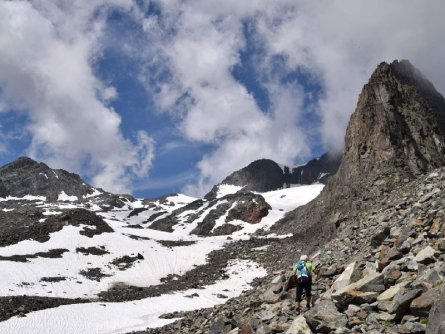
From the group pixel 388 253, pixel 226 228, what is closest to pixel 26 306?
pixel 388 253

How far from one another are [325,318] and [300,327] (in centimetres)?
107

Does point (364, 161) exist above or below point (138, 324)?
above

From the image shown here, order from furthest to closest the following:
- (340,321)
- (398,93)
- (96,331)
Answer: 1. (398,93)
2. (96,331)
3. (340,321)

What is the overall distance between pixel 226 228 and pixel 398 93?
61707mm

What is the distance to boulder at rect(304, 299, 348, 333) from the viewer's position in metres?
13.4

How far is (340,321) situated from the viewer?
1331 centimetres

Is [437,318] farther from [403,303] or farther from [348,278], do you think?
[348,278]

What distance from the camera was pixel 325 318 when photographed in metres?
13.7

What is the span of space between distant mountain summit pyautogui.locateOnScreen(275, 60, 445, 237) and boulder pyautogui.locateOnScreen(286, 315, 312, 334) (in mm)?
48162

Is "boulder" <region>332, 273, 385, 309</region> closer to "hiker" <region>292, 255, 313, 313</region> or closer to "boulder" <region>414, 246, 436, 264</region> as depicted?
"boulder" <region>414, 246, 436, 264</region>

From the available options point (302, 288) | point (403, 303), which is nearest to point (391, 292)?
point (403, 303)

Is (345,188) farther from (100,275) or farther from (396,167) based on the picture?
(100,275)

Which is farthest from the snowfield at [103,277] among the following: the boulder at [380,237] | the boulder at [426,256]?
the boulder at [426,256]

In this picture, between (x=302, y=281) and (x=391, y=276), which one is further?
(x=302, y=281)
